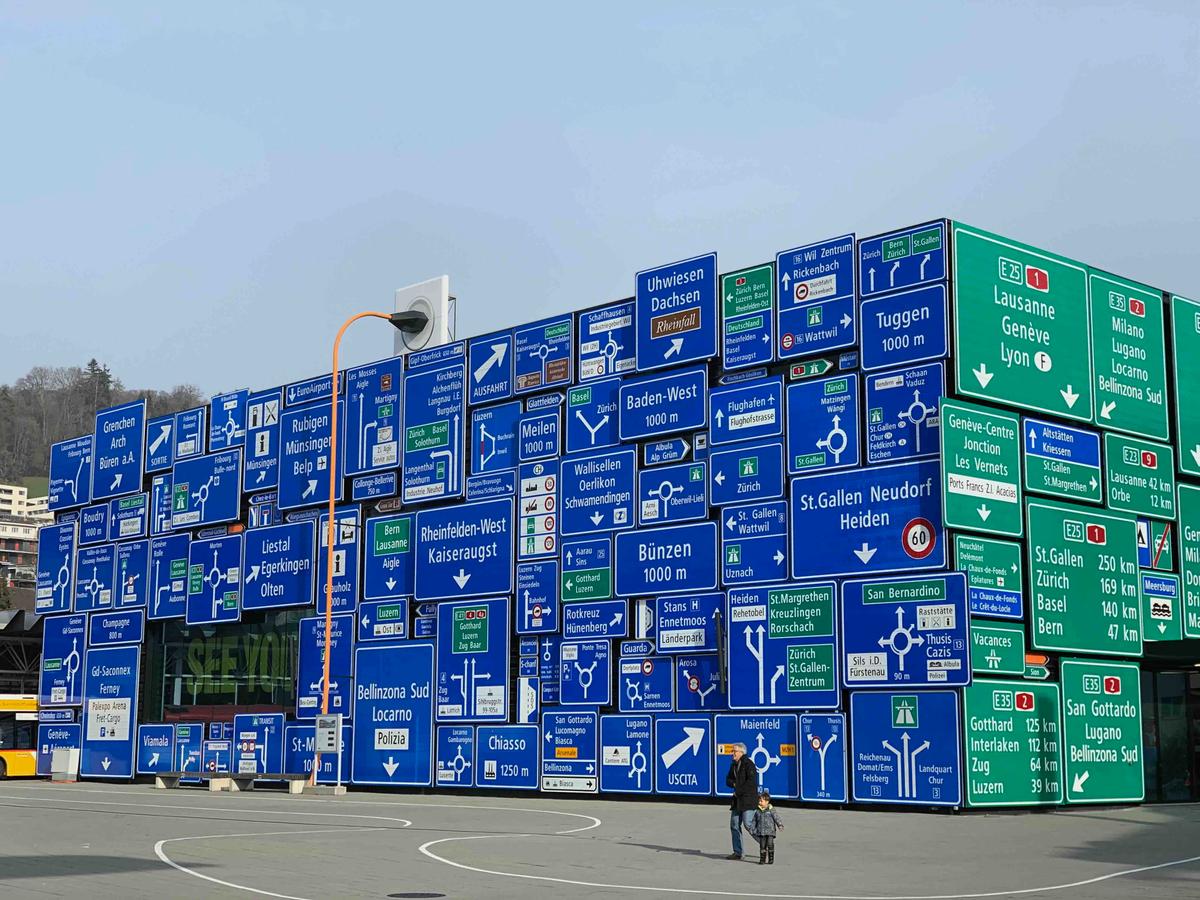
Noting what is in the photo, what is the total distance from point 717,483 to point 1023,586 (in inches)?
307

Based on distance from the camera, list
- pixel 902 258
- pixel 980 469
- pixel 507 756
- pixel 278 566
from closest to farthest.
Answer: pixel 980 469
pixel 902 258
pixel 507 756
pixel 278 566

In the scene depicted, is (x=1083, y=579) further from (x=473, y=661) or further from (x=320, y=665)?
(x=320, y=665)

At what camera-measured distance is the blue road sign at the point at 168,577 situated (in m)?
52.5

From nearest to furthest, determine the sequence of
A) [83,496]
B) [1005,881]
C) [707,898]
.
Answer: [707,898] < [1005,881] < [83,496]

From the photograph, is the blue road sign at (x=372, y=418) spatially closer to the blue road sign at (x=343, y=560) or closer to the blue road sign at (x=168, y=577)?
the blue road sign at (x=343, y=560)

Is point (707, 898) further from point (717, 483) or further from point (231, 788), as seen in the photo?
point (231, 788)

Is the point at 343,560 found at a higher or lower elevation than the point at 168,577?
higher

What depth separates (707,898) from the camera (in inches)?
692

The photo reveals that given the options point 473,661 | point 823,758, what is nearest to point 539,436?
point 473,661

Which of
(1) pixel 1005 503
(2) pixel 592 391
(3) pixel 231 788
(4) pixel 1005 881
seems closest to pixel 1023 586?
(1) pixel 1005 503

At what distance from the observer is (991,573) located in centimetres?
3347

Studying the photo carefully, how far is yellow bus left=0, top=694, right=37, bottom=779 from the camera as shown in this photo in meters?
59.4

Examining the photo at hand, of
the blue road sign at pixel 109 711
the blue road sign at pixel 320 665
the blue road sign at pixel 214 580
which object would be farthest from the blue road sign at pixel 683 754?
the blue road sign at pixel 109 711

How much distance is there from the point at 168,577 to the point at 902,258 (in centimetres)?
2938
